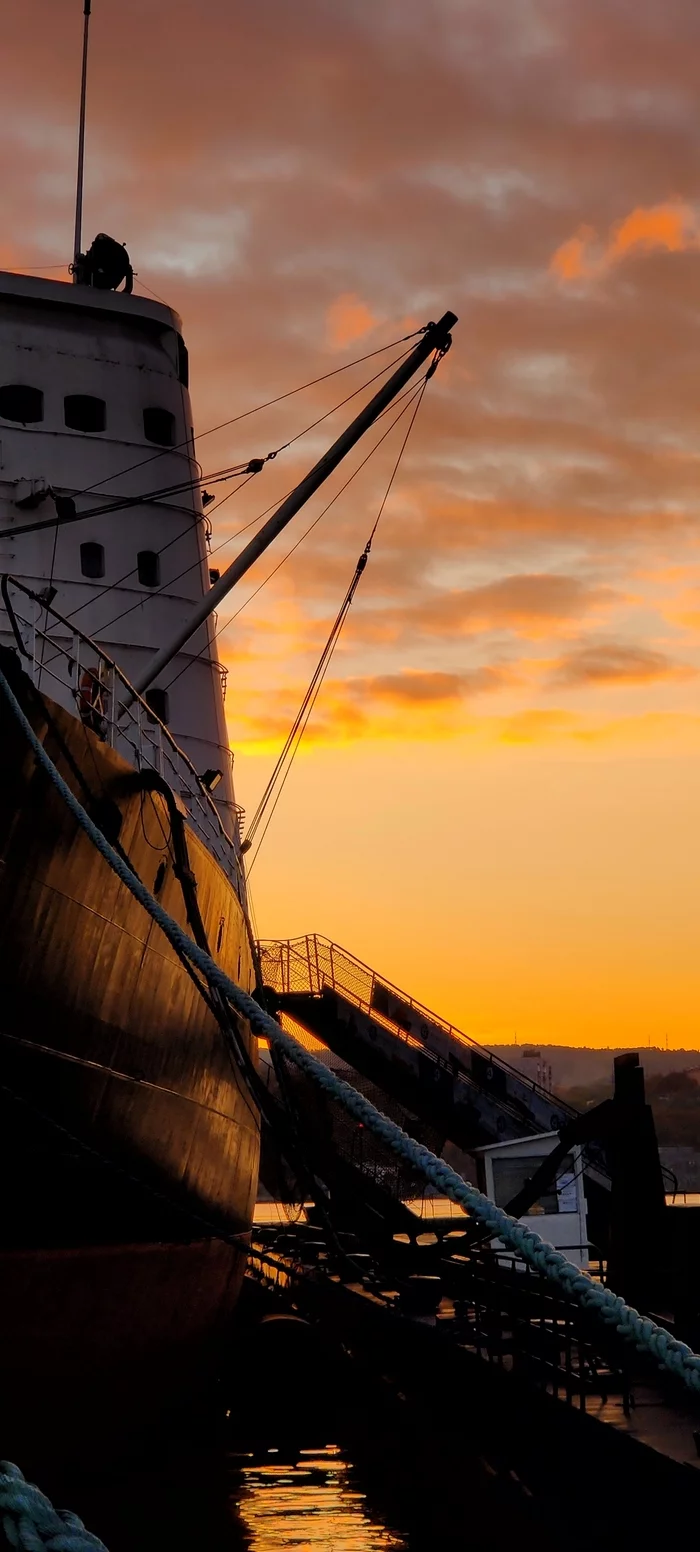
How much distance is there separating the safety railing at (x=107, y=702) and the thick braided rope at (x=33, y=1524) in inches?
307

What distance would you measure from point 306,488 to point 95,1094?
32.7ft

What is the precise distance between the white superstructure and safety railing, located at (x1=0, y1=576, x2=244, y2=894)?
94 cm

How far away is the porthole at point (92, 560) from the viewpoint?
22.0 metres

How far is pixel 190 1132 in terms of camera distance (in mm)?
15586

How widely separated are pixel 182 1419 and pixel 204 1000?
446 centimetres

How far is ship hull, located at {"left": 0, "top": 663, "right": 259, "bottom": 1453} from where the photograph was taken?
446 inches

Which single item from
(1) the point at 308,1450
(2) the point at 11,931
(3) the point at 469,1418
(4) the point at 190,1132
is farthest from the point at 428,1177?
(1) the point at 308,1450

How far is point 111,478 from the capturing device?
2256 cm

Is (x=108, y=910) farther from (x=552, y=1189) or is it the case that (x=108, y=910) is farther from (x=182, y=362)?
(x=552, y=1189)

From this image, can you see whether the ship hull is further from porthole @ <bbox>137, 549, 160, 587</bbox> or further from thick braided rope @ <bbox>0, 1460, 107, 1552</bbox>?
porthole @ <bbox>137, 549, 160, 587</bbox>

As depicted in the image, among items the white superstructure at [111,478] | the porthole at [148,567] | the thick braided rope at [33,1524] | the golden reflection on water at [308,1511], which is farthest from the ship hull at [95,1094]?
the porthole at [148,567]

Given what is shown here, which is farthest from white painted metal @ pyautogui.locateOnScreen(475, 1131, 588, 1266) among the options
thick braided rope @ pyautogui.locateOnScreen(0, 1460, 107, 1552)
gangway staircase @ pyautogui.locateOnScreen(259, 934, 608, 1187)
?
thick braided rope @ pyautogui.locateOnScreen(0, 1460, 107, 1552)

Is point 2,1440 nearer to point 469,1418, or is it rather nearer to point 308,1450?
point 469,1418

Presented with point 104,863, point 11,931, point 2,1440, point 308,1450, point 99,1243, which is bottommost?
point 308,1450
